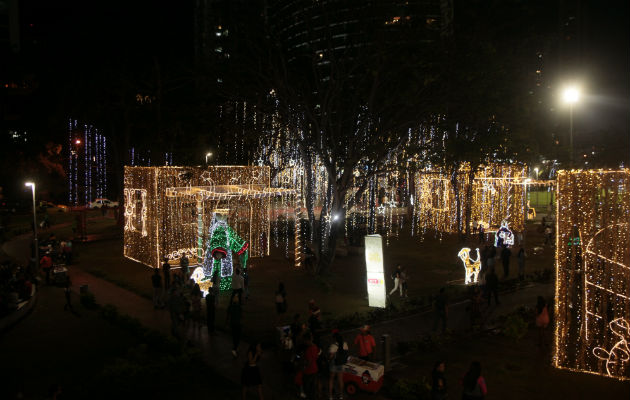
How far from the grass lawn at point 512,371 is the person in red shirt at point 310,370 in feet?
6.71

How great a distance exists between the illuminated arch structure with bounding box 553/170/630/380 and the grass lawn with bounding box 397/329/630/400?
1.08ft

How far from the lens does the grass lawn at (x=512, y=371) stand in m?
9.02

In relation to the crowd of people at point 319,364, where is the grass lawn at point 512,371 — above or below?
below

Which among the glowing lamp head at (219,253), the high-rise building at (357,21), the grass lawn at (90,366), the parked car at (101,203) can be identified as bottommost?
the grass lawn at (90,366)

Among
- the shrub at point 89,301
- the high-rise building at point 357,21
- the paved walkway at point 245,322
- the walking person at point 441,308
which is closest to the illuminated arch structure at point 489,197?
the high-rise building at point 357,21

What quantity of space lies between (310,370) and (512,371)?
14.2 feet

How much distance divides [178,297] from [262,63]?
410 inches

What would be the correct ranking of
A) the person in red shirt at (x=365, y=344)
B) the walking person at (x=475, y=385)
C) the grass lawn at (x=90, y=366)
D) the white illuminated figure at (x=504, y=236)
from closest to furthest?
the walking person at (x=475, y=385) → the grass lawn at (x=90, y=366) → the person in red shirt at (x=365, y=344) → the white illuminated figure at (x=504, y=236)

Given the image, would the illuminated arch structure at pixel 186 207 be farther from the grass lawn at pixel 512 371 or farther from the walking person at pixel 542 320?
the walking person at pixel 542 320

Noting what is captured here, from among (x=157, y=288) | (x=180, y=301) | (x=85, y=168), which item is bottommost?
(x=157, y=288)

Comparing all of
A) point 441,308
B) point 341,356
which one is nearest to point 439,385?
point 341,356

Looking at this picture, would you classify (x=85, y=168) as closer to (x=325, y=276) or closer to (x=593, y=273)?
(x=325, y=276)

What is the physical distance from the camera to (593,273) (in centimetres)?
945

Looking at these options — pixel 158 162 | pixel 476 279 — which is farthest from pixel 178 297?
pixel 158 162
